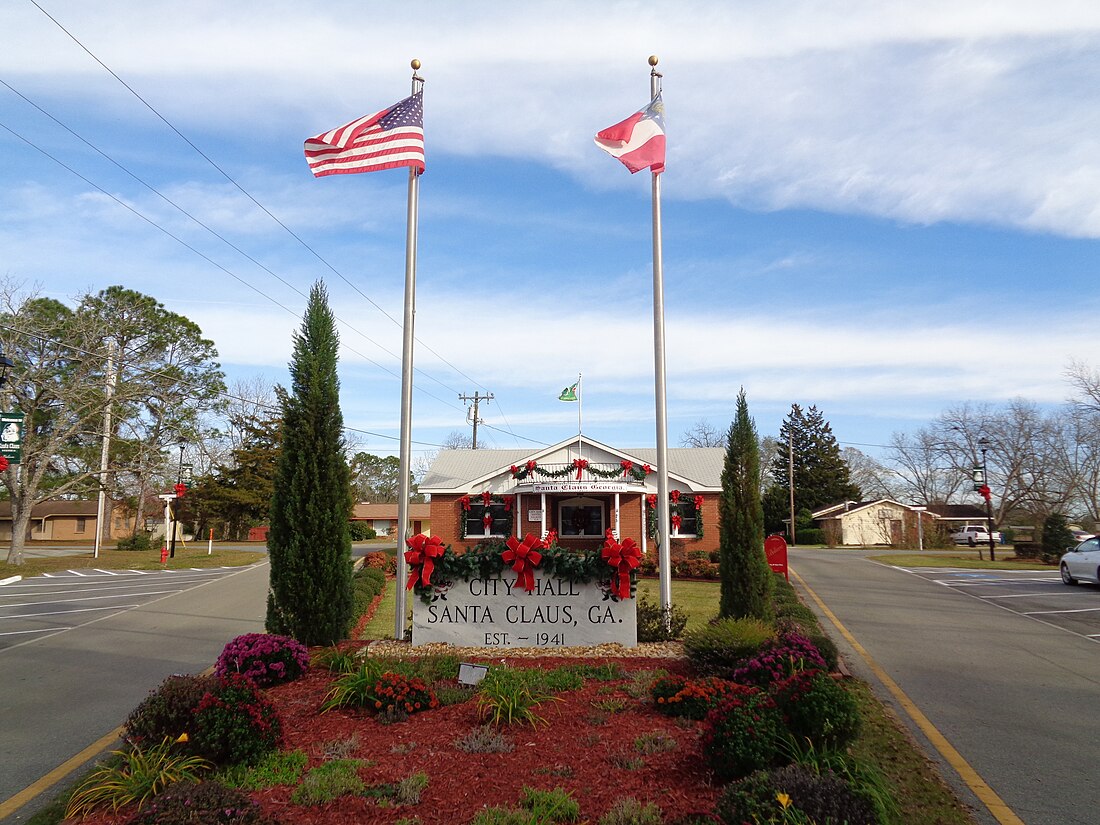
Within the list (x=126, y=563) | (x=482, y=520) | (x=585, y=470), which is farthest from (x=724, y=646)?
(x=126, y=563)

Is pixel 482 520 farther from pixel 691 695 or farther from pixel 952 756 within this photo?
pixel 952 756

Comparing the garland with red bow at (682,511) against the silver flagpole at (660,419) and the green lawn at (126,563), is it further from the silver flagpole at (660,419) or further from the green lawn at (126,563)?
the silver flagpole at (660,419)

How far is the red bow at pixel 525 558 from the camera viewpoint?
9383 mm

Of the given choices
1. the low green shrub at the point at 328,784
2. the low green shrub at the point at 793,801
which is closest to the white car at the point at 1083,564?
the low green shrub at the point at 793,801

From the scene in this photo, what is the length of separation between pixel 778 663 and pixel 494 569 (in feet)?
12.1

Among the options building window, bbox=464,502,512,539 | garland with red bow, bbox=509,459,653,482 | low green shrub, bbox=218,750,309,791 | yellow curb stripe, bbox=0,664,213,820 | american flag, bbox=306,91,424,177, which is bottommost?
yellow curb stripe, bbox=0,664,213,820

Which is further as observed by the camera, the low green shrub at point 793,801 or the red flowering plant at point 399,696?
the red flowering plant at point 399,696

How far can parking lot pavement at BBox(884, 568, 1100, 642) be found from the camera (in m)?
15.5

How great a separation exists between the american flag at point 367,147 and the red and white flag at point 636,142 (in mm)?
2693

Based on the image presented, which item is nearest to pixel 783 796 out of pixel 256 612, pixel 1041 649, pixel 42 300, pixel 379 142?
pixel 379 142

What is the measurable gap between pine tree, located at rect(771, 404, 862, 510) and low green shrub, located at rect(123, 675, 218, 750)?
205 feet

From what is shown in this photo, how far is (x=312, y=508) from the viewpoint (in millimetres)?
9797

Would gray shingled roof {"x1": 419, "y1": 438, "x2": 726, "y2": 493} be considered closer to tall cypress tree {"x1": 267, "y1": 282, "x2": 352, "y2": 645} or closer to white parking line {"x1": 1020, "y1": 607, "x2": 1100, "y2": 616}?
white parking line {"x1": 1020, "y1": 607, "x2": 1100, "y2": 616}

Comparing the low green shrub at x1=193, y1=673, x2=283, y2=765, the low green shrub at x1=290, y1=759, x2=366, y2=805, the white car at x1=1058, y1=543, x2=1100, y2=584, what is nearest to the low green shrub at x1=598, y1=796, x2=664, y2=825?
the low green shrub at x1=290, y1=759, x2=366, y2=805
